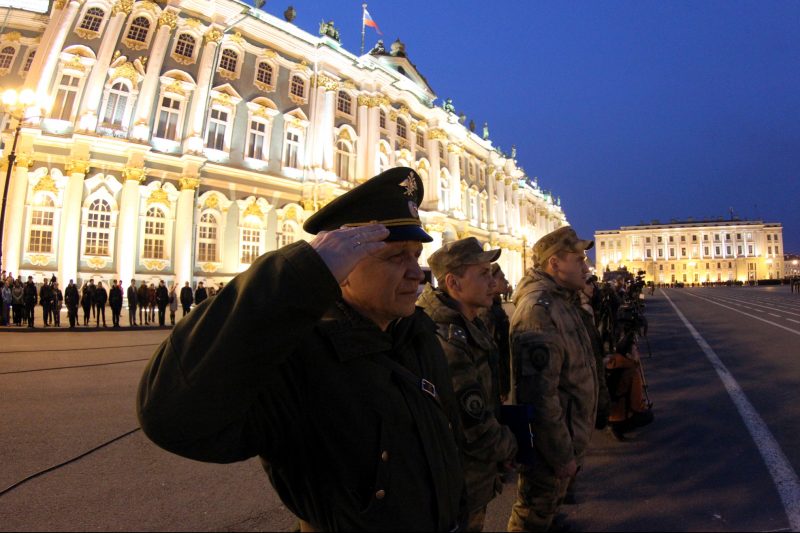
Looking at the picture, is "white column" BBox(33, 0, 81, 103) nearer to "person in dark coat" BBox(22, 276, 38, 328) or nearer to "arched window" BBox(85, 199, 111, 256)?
"arched window" BBox(85, 199, 111, 256)

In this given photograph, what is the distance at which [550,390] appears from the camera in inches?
93.9

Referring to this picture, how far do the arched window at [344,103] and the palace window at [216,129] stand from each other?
26.4 feet

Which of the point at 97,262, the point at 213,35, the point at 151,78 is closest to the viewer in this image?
the point at 97,262

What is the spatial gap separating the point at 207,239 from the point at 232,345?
→ 23544 millimetres

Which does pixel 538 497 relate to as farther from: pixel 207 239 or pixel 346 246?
pixel 207 239

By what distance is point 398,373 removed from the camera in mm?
1187

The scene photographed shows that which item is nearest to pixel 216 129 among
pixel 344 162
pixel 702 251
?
pixel 344 162

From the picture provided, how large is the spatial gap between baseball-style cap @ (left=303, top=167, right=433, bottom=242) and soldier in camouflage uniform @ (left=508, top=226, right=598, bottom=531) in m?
1.45

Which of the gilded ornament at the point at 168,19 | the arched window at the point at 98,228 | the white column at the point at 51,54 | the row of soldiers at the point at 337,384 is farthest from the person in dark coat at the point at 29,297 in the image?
the row of soldiers at the point at 337,384

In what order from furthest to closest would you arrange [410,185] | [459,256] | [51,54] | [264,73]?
[264,73] → [51,54] → [459,256] → [410,185]

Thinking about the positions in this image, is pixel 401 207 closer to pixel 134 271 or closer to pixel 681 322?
pixel 681 322

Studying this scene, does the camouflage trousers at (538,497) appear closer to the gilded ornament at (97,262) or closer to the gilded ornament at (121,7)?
the gilded ornament at (97,262)

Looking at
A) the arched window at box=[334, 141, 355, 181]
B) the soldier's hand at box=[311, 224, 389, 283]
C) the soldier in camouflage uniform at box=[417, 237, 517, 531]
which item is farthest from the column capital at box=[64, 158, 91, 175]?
the soldier's hand at box=[311, 224, 389, 283]

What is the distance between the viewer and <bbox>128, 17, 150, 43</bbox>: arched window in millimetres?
21094
